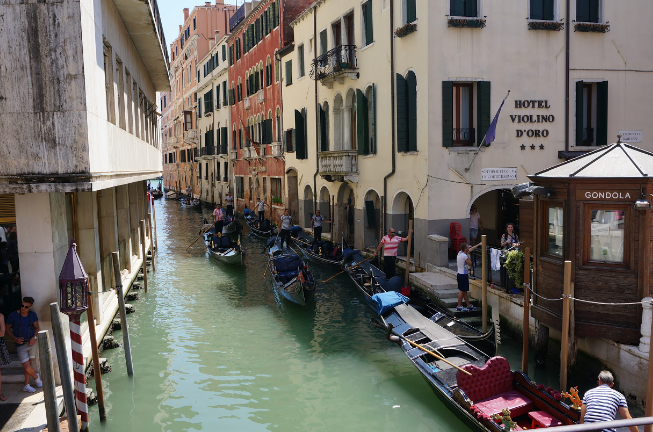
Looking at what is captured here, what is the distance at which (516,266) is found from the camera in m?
10.6

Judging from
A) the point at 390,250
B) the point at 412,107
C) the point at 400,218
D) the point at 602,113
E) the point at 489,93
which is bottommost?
the point at 390,250

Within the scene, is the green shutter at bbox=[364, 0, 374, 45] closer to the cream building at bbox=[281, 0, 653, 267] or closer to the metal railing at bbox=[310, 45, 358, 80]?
the cream building at bbox=[281, 0, 653, 267]

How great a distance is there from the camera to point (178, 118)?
59.1 metres

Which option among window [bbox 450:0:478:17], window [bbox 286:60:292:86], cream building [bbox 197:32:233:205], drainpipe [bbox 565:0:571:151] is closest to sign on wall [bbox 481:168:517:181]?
drainpipe [bbox 565:0:571:151]

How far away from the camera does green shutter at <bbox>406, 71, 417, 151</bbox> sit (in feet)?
48.9

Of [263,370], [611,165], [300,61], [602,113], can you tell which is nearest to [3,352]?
[263,370]

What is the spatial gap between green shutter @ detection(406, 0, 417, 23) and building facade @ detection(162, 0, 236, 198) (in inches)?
1328

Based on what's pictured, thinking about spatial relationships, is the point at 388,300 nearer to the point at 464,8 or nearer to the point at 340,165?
the point at 464,8

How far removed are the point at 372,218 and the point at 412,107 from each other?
15.1ft

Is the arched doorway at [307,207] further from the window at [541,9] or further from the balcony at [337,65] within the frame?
the window at [541,9]

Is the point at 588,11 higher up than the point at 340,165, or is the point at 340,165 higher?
the point at 588,11

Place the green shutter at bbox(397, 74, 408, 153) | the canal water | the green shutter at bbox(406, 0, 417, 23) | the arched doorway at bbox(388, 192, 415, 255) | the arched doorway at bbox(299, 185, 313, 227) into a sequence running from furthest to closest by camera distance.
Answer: the arched doorway at bbox(299, 185, 313, 227) → the arched doorway at bbox(388, 192, 415, 255) → the green shutter at bbox(397, 74, 408, 153) → the green shutter at bbox(406, 0, 417, 23) → the canal water

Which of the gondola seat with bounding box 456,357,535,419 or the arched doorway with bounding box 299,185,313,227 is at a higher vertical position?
the arched doorway with bounding box 299,185,313,227

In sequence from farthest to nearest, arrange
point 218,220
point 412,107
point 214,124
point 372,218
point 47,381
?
point 214,124 → point 218,220 → point 372,218 → point 412,107 → point 47,381
